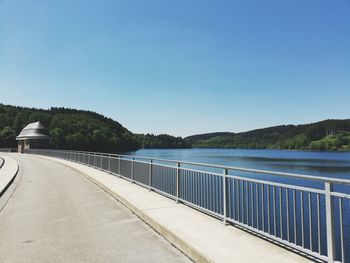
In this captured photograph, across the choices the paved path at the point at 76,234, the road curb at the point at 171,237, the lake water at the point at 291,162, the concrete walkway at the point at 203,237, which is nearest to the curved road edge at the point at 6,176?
the paved path at the point at 76,234

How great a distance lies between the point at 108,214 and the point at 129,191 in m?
2.90

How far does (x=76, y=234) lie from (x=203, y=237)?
2588 mm

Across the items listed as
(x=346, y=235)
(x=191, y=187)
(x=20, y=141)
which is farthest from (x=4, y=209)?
(x=20, y=141)

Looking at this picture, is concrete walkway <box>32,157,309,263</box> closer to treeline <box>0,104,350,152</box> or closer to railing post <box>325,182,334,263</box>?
railing post <box>325,182,334,263</box>

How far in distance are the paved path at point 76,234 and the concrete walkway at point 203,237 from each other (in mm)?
207

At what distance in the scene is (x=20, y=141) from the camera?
79000 mm

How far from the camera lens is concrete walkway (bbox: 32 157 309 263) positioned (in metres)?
4.52

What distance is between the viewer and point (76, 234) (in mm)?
6238

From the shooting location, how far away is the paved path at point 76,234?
5000mm

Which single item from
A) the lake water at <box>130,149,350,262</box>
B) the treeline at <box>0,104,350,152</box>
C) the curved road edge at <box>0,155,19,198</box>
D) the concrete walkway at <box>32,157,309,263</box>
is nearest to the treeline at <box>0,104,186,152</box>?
the treeline at <box>0,104,350,152</box>

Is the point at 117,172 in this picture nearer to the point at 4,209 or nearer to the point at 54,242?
the point at 4,209

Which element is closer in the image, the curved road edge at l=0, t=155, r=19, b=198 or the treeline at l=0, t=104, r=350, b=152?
the curved road edge at l=0, t=155, r=19, b=198

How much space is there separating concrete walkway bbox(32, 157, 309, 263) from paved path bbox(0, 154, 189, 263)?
207 millimetres

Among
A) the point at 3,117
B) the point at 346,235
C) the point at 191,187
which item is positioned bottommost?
the point at 346,235
